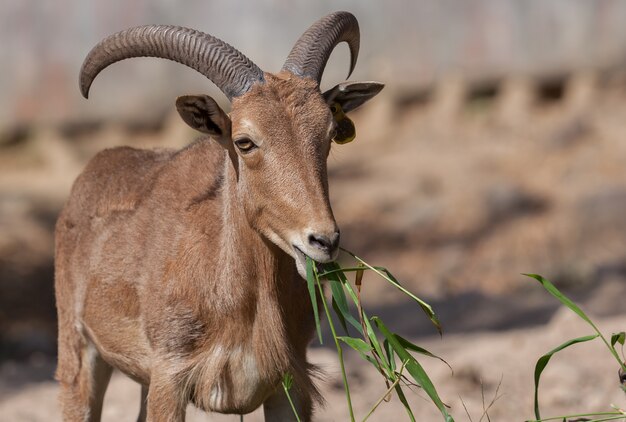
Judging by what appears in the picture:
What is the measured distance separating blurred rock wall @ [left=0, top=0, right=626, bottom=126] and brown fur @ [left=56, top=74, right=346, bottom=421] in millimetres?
11600

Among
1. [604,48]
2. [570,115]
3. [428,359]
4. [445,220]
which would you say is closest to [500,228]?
[445,220]

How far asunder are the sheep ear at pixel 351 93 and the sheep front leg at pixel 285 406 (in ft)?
5.78

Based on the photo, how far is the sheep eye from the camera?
6082 mm

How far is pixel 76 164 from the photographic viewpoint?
18.2 metres

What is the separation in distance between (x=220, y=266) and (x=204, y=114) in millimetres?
897

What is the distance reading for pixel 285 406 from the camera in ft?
22.5

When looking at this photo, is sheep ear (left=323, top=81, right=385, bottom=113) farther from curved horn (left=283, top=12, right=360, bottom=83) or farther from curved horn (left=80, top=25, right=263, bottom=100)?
curved horn (left=80, top=25, right=263, bottom=100)

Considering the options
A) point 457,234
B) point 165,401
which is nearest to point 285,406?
point 165,401

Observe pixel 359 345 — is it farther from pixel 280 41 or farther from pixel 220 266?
pixel 280 41

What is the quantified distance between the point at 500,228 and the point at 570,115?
3.62 m

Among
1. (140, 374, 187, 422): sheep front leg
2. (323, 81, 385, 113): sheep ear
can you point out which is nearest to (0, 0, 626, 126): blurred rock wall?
(323, 81, 385, 113): sheep ear

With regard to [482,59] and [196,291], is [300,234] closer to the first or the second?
[196,291]

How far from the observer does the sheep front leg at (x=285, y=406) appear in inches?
266

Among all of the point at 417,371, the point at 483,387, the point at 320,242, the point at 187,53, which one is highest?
the point at 187,53
